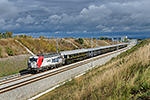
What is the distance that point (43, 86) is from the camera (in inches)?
744

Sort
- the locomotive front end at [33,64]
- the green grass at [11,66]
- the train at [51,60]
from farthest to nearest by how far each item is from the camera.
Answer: the green grass at [11,66], the train at [51,60], the locomotive front end at [33,64]

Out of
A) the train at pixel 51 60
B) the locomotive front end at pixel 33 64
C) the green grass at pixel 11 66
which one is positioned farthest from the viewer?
the green grass at pixel 11 66

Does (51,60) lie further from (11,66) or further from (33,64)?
(11,66)

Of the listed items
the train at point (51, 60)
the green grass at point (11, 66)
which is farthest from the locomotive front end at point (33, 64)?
the green grass at point (11, 66)

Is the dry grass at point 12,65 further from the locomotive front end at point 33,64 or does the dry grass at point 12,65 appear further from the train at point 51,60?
the train at point 51,60

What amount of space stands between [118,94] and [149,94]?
1.22 metres

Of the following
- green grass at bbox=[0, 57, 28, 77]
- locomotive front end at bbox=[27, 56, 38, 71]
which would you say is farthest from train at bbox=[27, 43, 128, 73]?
green grass at bbox=[0, 57, 28, 77]

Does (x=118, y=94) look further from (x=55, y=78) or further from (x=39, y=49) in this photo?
(x=39, y=49)

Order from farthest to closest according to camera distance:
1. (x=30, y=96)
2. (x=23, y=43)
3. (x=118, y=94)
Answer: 1. (x=23, y=43)
2. (x=30, y=96)
3. (x=118, y=94)

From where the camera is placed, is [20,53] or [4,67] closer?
[4,67]

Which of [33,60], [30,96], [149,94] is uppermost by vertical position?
[149,94]

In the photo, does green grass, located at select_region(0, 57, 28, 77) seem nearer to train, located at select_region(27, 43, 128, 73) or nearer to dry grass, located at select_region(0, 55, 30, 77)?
dry grass, located at select_region(0, 55, 30, 77)

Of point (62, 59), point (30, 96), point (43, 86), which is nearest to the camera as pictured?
point (30, 96)

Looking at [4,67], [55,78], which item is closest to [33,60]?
[55,78]
